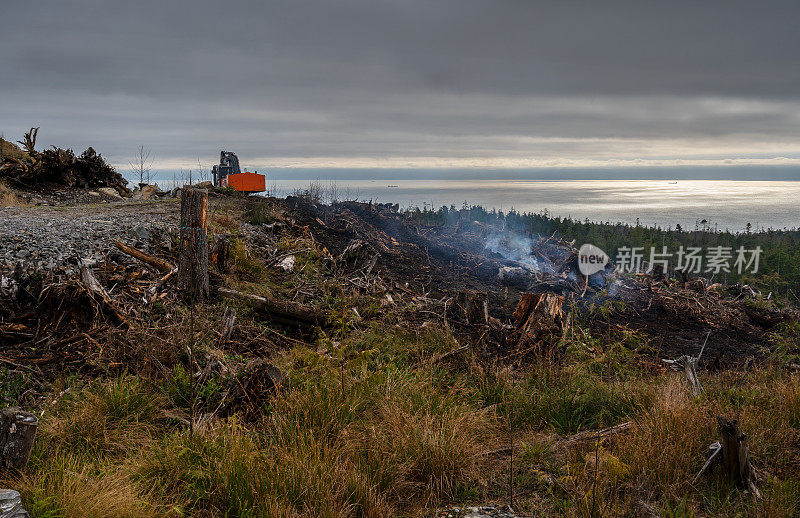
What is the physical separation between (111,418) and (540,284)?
28.5 ft

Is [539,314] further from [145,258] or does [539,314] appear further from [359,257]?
[145,258]

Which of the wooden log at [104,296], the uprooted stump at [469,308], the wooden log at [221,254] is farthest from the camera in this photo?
the wooden log at [221,254]

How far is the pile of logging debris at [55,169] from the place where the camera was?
1703 cm

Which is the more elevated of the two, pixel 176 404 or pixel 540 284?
pixel 540 284

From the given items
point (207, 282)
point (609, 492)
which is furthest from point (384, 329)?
point (609, 492)

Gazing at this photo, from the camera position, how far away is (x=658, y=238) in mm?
45000

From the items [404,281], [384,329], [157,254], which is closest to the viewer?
[384,329]

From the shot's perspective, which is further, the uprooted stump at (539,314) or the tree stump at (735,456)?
the uprooted stump at (539,314)

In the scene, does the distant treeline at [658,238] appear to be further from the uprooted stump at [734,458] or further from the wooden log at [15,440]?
the wooden log at [15,440]

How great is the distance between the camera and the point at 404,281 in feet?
32.7

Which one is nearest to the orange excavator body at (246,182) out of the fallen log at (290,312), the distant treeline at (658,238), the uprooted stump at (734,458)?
the distant treeline at (658,238)

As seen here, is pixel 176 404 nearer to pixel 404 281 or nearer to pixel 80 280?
pixel 80 280

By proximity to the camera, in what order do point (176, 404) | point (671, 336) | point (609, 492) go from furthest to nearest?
point (671, 336) → point (176, 404) → point (609, 492)

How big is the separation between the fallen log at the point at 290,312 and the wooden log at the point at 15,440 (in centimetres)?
380
